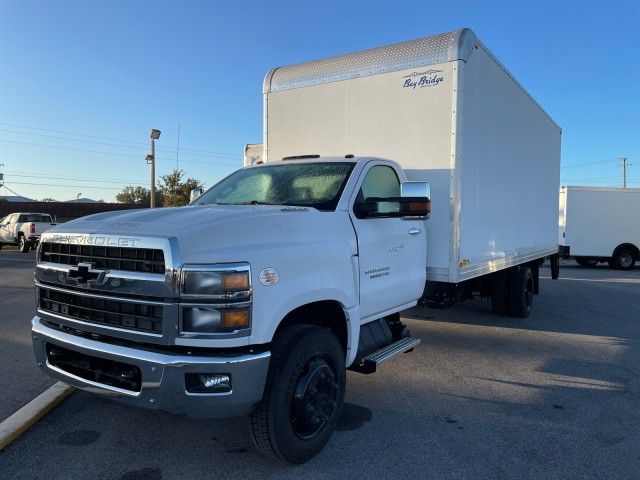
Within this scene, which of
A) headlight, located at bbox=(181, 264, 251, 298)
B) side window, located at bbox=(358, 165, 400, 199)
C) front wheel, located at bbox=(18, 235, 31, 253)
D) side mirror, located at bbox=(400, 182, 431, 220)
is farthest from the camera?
front wheel, located at bbox=(18, 235, 31, 253)

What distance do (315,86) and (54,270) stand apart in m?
3.89

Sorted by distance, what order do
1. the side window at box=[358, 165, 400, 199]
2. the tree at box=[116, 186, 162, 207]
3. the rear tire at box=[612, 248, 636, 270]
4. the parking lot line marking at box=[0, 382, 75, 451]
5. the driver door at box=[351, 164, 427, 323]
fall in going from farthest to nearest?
1. the tree at box=[116, 186, 162, 207]
2. the rear tire at box=[612, 248, 636, 270]
3. the side window at box=[358, 165, 400, 199]
4. the driver door at box=[351, 164, 427, 323]
5. the parking lot line marking at box=[0, 382, 75, 451]

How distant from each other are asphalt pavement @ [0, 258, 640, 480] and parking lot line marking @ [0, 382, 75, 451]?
0.06 meters

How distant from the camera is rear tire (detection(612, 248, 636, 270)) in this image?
19.5 meters

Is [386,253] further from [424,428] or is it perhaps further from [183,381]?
[183,381]

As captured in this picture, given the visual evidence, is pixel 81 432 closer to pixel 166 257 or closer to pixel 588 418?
pixel 166 257

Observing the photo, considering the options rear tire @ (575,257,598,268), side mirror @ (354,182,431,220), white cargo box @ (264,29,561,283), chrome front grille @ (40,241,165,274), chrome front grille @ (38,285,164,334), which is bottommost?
rear tire @ (575,257,598,268)

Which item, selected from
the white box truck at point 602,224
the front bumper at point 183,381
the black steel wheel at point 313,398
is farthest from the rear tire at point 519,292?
the white box truck at point 602,224

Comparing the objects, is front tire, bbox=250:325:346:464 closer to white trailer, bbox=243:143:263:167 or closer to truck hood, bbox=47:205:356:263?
truck hood, bbox=47:205:356:263

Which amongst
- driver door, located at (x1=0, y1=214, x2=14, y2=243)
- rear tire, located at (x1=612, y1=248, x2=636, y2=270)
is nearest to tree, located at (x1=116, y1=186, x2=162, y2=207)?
driver door, located at (x1=0, y1=214, x2=14, y2=243)

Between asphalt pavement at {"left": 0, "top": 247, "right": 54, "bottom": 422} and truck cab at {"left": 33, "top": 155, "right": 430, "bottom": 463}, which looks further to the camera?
asphalt pavement at {"left": 0, "top": 247, "right": 54, "bottom": 422}

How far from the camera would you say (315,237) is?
3.45 m

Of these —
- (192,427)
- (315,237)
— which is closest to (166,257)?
(315,237)

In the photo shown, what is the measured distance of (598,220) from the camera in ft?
64.0
